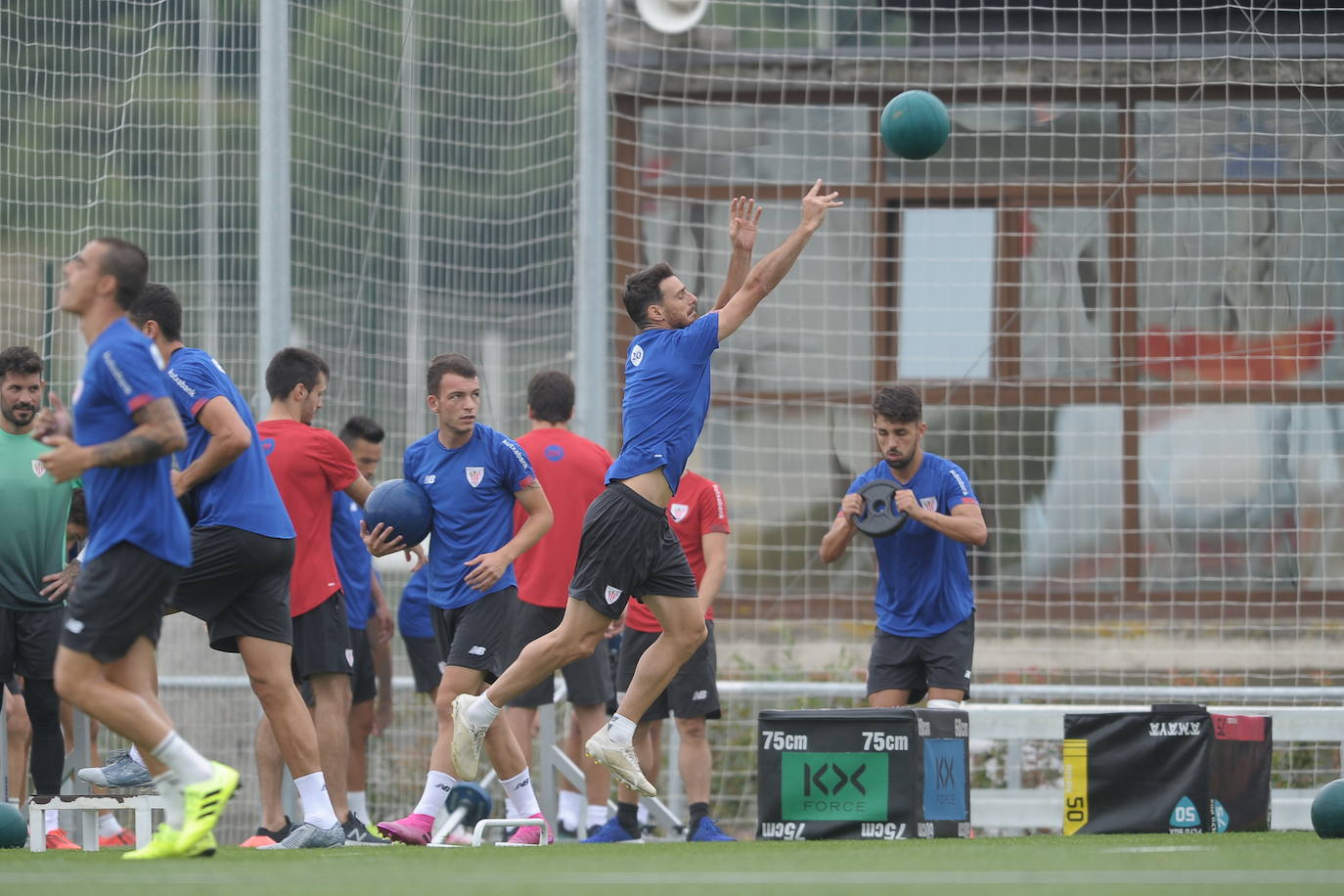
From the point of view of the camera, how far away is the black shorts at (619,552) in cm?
715

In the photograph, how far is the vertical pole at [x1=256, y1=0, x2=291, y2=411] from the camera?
10.1 meters

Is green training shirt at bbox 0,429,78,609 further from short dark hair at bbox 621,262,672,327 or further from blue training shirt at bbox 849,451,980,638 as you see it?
blue training shirt at bbox 849,451,980,638

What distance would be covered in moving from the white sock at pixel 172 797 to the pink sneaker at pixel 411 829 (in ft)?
4.59

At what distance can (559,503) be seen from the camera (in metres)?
8.99

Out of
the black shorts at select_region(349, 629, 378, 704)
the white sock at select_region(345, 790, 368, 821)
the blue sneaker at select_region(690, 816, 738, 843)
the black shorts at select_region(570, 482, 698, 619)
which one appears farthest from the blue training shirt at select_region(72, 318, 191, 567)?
the white sock at select_region(345, 790, 368, 821)

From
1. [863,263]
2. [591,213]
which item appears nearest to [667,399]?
[591,213]

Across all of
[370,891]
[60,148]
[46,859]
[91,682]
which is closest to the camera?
[370,891]

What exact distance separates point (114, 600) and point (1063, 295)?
26.7ft

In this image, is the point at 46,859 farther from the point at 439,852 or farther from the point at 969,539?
the point at 969,539

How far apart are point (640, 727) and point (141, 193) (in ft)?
15.5

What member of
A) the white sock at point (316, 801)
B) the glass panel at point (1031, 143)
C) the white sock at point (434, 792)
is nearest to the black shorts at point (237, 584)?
the white sock at point (316, 801)

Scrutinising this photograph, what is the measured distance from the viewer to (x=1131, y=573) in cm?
1239

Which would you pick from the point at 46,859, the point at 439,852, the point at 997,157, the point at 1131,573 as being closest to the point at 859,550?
the point at 1131,573

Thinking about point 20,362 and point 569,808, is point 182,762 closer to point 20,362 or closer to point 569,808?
point 20,362
